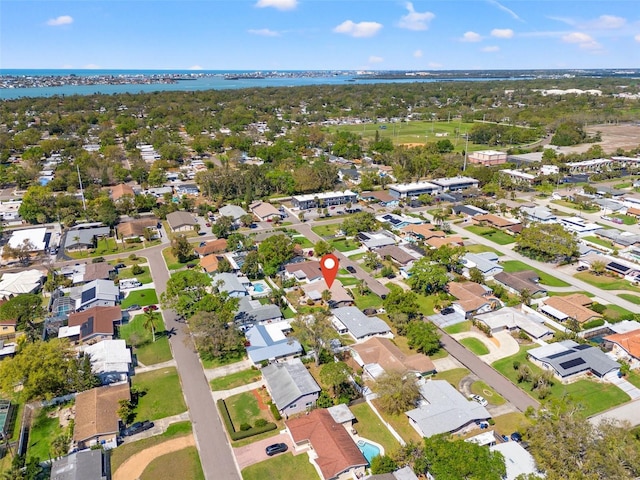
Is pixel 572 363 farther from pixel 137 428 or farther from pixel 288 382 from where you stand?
pixel 137 428

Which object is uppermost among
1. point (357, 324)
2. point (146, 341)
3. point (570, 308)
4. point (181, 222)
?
point (181, 222)

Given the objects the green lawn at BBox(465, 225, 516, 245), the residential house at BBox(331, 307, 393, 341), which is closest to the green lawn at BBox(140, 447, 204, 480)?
the residential house at BBox(331, 307, 393, 341)

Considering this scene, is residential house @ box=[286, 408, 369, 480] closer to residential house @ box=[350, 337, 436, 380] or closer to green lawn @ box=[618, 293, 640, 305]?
residential house @ box=[350, 337, 436, 380]

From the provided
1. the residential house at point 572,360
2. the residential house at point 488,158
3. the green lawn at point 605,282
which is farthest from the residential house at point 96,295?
the residential house at point 488,158

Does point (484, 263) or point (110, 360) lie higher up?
point (484, 263)

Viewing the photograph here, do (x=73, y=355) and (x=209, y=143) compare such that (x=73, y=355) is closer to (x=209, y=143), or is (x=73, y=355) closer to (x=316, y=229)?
(x=316, y=229)

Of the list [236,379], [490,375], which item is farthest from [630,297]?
[236,379]

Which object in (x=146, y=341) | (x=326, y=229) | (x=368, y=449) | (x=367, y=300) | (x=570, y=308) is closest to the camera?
(x=368, y=449)
